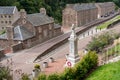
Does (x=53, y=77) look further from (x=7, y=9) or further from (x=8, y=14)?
(x=7, y=9)

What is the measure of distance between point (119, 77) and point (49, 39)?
123 feet

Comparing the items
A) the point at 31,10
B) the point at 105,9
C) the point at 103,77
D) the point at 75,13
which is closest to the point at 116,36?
the point at 103,77

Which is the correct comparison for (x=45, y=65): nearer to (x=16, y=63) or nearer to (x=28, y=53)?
(x=16, y=63)

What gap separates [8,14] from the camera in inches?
2972

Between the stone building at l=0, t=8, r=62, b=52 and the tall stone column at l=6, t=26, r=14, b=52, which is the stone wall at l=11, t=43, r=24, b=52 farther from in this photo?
the tall stone column at l=6, t=26, r=14, b=52

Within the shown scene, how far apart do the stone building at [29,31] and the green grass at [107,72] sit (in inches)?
1028

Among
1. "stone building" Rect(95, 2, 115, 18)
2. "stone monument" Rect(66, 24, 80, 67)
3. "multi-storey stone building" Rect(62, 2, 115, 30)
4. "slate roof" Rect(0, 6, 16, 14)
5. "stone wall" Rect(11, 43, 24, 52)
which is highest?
"stone monument" Rect(66, 24, 80, 67)

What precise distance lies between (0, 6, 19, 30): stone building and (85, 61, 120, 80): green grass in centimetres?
5338

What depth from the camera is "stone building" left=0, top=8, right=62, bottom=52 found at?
49062mm

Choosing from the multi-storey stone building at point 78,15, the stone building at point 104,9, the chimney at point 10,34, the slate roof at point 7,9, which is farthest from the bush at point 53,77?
the stone building at point 104,9

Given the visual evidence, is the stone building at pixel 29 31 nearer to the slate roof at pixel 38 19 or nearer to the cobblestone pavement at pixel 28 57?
the slate roof at pixel 38 19

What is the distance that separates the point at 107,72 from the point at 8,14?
185 feet

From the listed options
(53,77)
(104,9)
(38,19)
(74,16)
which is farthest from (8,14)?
(53,77)

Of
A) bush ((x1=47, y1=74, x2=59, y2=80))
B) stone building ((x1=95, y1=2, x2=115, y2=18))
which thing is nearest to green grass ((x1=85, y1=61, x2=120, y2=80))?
bush ((x1=47, y1=74, x2=59, y2=80))
